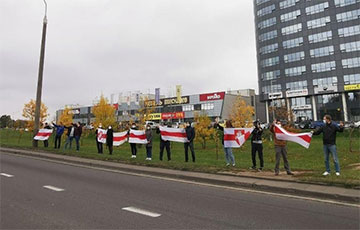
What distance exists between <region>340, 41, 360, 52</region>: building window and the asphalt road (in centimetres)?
6947

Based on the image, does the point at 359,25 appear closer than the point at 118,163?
No

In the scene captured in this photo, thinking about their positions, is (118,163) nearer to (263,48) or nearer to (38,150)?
(38,150)

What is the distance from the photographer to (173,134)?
14.2 m

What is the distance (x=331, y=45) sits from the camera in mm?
67750

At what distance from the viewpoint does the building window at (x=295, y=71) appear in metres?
71.2

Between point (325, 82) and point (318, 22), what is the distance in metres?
14.1

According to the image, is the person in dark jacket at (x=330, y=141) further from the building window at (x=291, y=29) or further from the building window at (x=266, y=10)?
the building window at (x=266, y=10)

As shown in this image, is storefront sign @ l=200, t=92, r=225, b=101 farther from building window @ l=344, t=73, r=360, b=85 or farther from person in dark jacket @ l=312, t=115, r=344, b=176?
person in dark jacket @ l=312, t=115, r=344, b=176

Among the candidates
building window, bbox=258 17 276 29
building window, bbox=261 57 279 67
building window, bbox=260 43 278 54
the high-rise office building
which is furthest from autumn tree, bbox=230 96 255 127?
building window, bbox=258 17 276 29

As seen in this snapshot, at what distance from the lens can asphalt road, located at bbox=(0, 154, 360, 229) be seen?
503cm

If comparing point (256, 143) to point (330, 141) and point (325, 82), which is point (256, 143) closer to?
point (330, 141)

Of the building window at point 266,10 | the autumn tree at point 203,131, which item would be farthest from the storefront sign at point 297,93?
the autumn tree at point 203,131

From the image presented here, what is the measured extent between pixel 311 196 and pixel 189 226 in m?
3.60

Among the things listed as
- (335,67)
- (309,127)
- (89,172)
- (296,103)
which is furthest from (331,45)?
(89,172)
